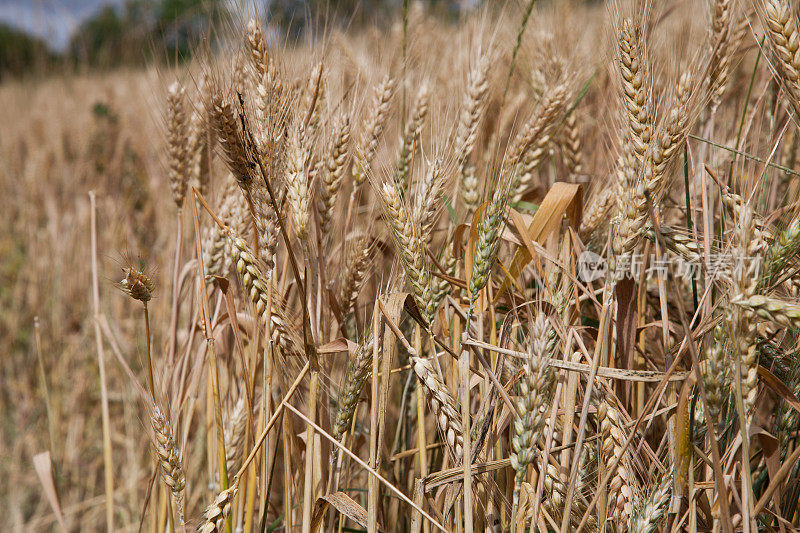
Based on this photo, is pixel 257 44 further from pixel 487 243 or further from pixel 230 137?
pixel 487 243

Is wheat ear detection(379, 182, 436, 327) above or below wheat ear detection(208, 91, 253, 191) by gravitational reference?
below

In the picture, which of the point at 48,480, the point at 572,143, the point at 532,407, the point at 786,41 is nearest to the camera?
the point at 532,407

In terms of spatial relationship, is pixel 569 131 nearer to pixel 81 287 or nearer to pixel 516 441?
pixel 516 441

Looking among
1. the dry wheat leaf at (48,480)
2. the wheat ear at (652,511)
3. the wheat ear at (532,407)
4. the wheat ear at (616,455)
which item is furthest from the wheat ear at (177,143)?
the wheat ear at (652,511)

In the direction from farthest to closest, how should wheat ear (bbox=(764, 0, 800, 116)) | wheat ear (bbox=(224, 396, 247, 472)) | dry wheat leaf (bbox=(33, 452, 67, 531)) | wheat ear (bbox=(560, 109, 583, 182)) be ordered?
wheat ear (bbox=(560, 109, 583, 182))
dry wheat leaf (bbox=(33, 452, 67, 531))
wheat ear (bbox=(224, 396, 247, 472))
wheat ear (bbox=(764, 0, 800, 116))

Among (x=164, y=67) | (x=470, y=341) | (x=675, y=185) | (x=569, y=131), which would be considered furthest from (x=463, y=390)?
(x=164, y=67)

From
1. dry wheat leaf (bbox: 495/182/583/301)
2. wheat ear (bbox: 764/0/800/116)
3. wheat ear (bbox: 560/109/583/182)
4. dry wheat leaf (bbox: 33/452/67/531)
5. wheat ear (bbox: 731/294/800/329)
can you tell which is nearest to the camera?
wheat ear (bbox: 731/294/800/329)

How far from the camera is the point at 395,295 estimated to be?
87 centimetres

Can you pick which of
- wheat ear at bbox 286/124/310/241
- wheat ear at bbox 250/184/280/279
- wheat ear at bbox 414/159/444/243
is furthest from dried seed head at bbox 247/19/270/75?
wheat ear at bbox 414/159/444/243

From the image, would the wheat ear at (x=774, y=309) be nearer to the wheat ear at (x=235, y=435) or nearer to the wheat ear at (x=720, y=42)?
the wheat ear at (x=720, y=42)

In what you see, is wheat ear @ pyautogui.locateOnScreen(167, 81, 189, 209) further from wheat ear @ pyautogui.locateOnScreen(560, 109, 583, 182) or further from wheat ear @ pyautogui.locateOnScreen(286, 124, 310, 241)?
wheat ear @ pyautogui.locateOnScreen(560, 109, 583, 182)

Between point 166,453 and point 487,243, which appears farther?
point 166,453

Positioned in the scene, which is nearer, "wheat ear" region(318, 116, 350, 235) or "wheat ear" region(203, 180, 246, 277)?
"wheat ear" region(318, 116, 350, 235)

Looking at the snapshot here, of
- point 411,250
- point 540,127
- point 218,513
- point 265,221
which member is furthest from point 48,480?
point 540,127
